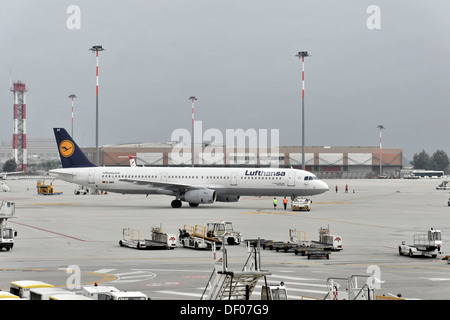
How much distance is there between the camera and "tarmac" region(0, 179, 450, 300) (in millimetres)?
29750

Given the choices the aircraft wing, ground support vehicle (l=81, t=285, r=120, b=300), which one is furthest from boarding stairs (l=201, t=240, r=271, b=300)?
the aircraft wing

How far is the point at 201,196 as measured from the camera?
257ft

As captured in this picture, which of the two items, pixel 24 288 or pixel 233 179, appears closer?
pixel 24 288

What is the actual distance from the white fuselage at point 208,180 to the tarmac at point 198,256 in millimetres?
5713

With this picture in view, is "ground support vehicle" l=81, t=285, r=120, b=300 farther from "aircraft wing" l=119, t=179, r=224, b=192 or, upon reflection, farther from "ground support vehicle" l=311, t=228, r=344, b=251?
"aircraft wing" l=119, t=179, r=224, b=192

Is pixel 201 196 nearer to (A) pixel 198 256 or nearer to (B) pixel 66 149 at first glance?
(B) pixel 66 149

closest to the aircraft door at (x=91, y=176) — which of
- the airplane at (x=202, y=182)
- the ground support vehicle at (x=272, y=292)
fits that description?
the airplane at (x=202, y=182)

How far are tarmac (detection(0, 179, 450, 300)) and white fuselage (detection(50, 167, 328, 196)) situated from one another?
5713 mm

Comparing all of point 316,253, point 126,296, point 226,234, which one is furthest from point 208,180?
point 126,296

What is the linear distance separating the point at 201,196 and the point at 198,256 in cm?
3817
